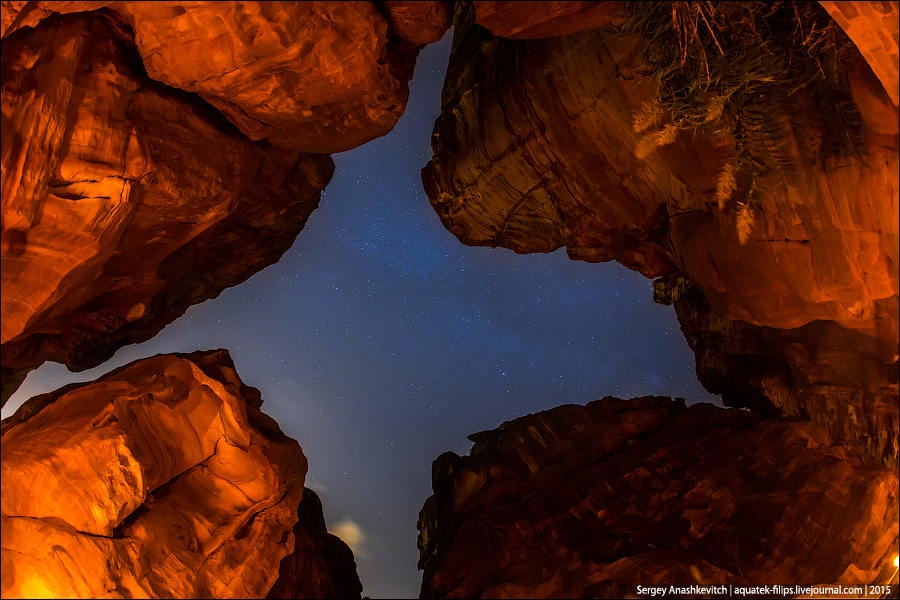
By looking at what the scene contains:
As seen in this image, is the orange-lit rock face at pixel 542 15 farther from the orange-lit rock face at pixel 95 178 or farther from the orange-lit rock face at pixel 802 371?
the orange-lit rock face at pixel 802 371

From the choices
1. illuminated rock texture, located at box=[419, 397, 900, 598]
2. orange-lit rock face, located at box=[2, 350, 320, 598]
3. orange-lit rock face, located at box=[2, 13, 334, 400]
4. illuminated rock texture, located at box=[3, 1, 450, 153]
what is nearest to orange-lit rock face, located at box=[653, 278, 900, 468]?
illuminated rock texture, located at box=[419, 397, 900, 598]

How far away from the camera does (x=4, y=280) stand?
13.7ft

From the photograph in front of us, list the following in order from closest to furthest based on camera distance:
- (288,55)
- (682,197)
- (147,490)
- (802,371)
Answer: (288,55) < (147,490) < (682,197) < (802,371)

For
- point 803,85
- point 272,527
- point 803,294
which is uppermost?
point 803,85

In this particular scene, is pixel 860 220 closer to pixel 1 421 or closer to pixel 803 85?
pixel 803 85

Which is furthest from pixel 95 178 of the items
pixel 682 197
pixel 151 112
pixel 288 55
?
pixel 682 197

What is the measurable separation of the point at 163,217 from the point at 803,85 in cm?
674

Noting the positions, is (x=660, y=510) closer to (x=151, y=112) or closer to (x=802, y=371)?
(x=802, y=371)

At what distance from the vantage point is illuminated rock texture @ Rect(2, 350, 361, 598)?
446 cm

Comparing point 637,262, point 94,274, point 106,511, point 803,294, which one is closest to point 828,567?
point 803,294

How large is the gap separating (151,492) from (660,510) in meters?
6.32

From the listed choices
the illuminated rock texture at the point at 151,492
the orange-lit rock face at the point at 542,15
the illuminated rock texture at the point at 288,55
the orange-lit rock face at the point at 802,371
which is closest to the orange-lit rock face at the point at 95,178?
the illuminated rock texture at the point at 288,55

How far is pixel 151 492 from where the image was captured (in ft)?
18.5

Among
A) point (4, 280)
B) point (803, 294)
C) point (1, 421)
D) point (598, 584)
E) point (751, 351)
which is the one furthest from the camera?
point (751, 351)
